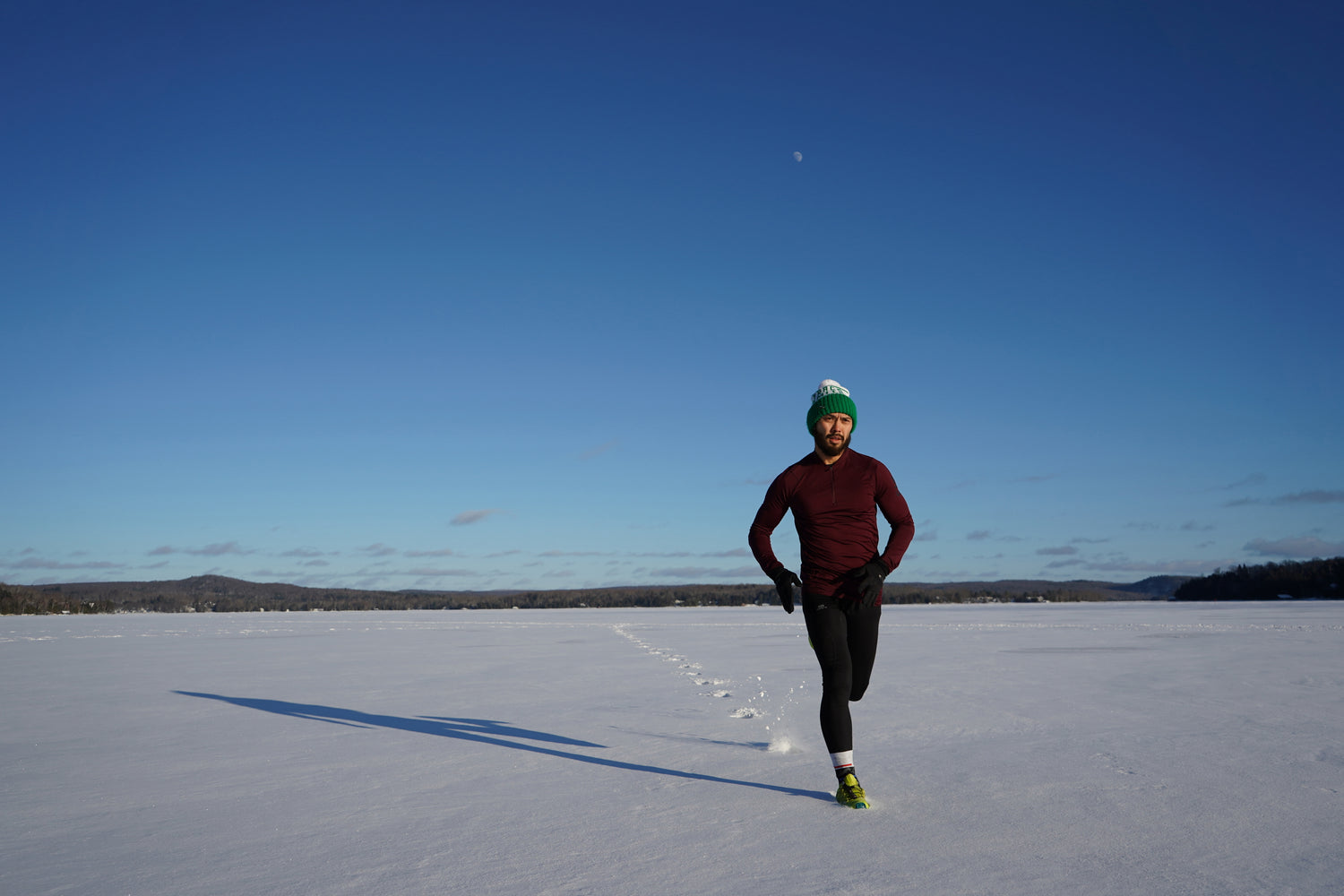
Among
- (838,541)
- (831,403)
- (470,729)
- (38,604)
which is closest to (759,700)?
(470,729)

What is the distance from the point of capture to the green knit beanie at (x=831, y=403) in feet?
13.5

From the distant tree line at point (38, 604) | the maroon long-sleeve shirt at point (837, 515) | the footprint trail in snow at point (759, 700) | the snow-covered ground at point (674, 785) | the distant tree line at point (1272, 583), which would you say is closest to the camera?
the snow-covered ground at point (674, 785)

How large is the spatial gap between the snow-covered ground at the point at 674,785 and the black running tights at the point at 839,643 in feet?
1.39

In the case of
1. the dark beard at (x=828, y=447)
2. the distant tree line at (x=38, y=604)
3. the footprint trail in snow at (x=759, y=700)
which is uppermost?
the dark beard at (x=828, y=447)

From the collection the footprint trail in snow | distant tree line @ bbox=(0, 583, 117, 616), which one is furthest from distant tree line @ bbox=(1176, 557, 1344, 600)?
distant tree line @ bbox=(0, 583, 117, 616)

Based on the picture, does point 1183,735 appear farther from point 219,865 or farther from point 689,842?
point 219,865

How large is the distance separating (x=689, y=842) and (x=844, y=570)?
4.86ft

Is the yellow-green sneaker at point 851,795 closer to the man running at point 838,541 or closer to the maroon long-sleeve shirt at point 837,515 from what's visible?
the man running at point 838,541

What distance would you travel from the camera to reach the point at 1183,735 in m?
5.22

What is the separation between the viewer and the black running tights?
404 centimetres

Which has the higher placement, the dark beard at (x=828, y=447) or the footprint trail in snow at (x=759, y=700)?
the dark beard at (x=828, y=447)

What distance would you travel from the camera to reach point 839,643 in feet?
13.4

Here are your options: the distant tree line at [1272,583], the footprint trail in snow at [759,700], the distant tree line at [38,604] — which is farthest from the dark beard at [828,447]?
the distant tree line at [1272,583]

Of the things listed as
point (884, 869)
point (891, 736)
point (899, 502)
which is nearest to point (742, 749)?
point (891, 736)
